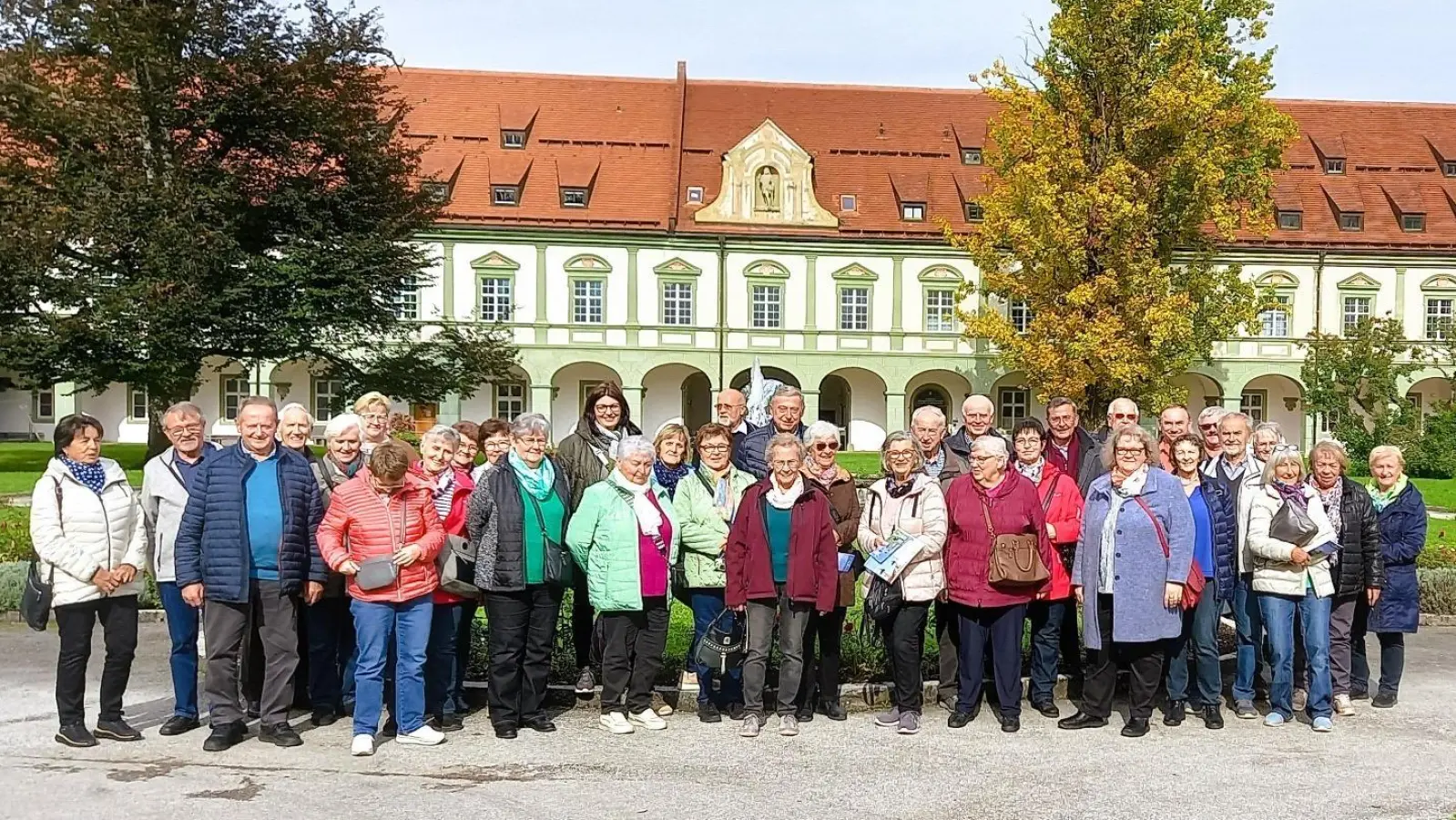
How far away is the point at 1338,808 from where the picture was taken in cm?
542

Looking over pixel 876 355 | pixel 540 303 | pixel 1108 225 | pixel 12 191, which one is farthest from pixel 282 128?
pixel 876 355

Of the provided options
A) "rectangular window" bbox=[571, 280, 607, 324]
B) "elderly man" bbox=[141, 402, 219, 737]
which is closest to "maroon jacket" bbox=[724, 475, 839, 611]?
"elderly man" bbox=[141, 402, 219, 737]

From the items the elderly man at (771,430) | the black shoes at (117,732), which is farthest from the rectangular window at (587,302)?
the black shoes at (117,732)

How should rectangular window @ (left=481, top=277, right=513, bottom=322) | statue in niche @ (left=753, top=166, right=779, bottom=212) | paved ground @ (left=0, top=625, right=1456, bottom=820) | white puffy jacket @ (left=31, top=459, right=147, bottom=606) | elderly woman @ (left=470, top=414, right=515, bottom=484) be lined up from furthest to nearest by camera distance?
statue in niche @ (left=753, top=166, right=779, bottom=212) → rectangular window @ (left=481, top=277, right=513, bottom=322) → elderly woman @ (left=470, top=414, right=515, bottom=484) → white puffy jacket @ (left=31, top=459, right=147, bottom=606) → paved ground @ (left=0, top=625, right=1456, bottom=820)

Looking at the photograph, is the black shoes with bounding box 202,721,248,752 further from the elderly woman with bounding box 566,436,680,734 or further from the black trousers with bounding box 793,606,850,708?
the black trousers with bounding box 793,606,850,708

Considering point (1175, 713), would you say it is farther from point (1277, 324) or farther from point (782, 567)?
point (1277, 324)

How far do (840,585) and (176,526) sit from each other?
3627 millimetres

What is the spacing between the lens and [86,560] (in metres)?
6.13

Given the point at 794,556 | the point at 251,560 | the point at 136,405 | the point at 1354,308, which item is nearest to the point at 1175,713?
the point at 794,556

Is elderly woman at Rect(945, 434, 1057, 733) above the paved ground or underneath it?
above

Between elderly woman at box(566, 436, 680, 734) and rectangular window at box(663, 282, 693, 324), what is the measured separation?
30.2 m

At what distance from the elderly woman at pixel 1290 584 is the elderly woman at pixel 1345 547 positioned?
19cm

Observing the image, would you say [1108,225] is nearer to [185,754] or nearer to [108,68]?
[108,68]

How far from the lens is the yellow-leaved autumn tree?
78.1 feet
